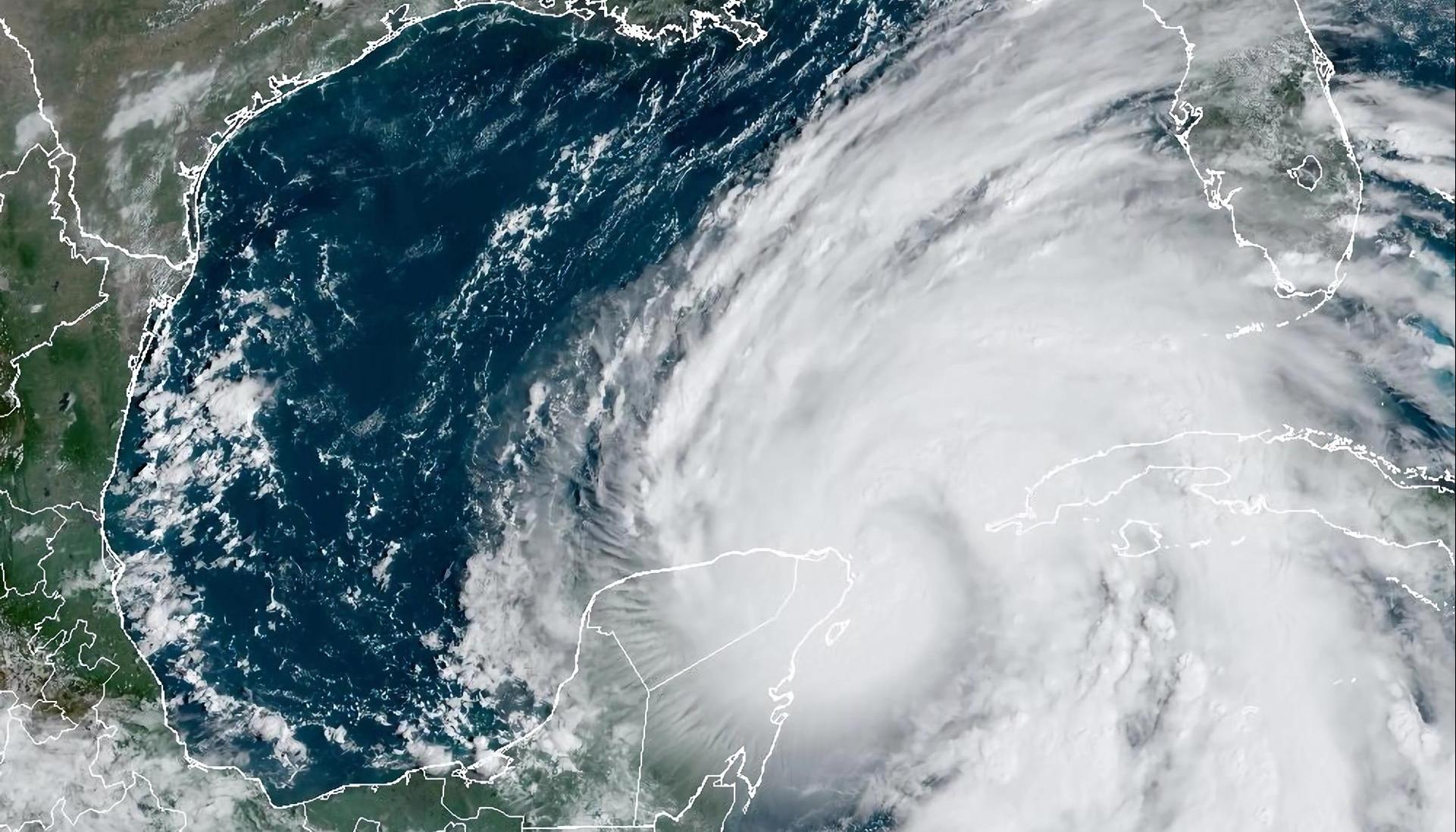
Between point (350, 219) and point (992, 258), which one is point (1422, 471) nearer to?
point (992, 258)

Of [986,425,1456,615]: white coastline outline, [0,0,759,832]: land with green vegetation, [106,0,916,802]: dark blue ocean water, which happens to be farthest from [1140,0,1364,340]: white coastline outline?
[0,0,759,832]: land with green vegetation

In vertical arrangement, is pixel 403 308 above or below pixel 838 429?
above

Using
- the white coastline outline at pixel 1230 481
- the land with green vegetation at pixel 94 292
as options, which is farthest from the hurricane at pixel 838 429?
the land with green vegetation at pixel 94 292

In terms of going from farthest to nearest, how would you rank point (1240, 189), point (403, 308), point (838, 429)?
point (403, 308) → point (1240, 189) → point (838, 429)

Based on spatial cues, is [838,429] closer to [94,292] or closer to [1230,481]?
[1230,481]

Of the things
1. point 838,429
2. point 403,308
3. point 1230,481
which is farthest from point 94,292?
point 1230,481

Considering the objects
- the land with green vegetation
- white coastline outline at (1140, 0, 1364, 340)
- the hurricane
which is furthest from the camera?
the land with green vegetation

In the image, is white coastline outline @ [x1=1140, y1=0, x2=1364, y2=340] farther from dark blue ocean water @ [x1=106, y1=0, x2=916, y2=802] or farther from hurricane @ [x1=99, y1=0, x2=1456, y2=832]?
dark blue ocean water @ [x1=106, y1=0, x2=916, y2=802]

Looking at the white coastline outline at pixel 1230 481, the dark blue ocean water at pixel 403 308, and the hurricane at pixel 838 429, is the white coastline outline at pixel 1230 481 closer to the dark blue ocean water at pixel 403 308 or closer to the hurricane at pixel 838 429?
the hurricane at pixel 838 429
